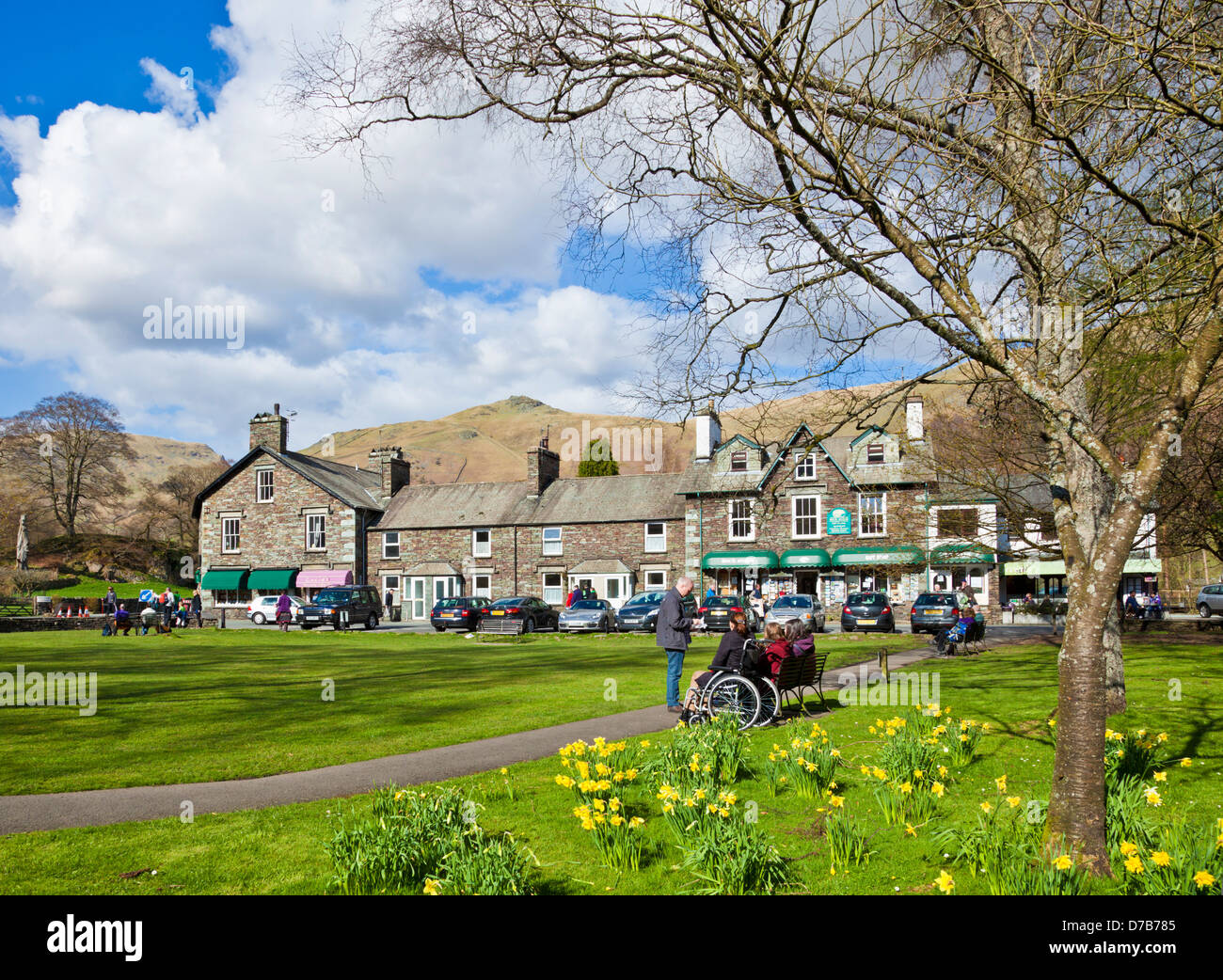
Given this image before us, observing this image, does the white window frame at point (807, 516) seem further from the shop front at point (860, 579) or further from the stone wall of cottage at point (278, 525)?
the stone wall of cottage at point (278, 525)

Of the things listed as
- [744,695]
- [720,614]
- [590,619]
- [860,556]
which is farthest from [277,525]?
[744,695]

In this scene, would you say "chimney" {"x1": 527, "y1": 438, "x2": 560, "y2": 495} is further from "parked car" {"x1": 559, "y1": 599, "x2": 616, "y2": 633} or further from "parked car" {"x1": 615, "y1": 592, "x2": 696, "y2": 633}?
"parked car" {"x1": 615, "y1": 592, "x2": 696, "y2": 633}

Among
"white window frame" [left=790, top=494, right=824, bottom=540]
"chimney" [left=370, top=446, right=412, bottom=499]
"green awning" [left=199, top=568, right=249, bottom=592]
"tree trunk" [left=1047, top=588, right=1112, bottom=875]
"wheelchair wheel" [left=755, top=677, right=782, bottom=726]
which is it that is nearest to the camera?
"tree trunk" [left=1047, top=588, right=1112, bottom=875]

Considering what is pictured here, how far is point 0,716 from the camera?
11414 millimetres

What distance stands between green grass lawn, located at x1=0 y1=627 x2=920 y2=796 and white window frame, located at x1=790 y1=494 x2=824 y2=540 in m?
17.8

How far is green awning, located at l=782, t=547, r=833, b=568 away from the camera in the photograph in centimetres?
4250

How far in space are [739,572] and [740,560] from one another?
1.68 meters

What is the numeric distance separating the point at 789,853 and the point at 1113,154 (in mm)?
5883

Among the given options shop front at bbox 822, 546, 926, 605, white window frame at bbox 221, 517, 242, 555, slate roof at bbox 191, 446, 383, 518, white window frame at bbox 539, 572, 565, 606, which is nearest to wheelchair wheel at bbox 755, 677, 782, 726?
shop front at bbox 822, 546, 926, 605

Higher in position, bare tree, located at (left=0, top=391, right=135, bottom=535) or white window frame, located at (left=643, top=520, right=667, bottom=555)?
bare tree, located at (left=0, top=391, right=135, bottom=535)

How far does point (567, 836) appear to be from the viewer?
20.0ft

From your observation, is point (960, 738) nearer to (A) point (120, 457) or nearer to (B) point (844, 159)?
(B) point (844, 159)

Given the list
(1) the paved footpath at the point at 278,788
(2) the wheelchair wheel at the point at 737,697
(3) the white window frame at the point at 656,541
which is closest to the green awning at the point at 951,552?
(2) the wheelchair wheel at the point at 737,697

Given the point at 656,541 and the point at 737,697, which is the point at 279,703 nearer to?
the point at 737,697
